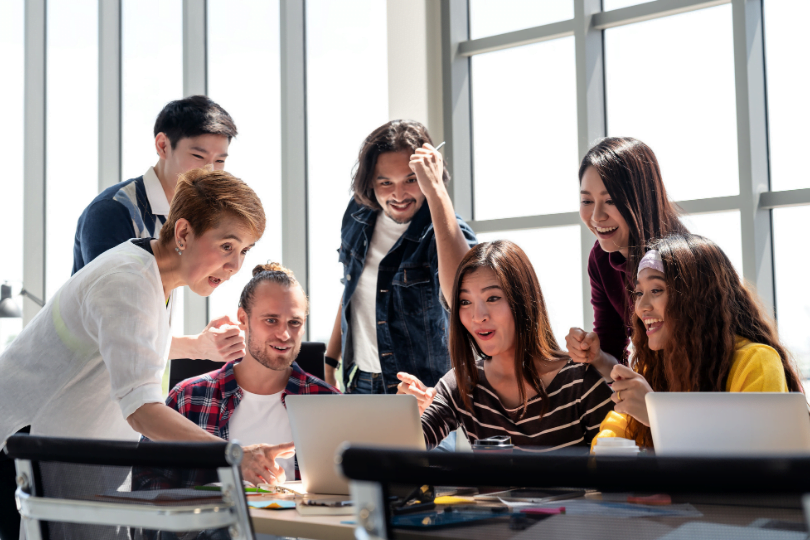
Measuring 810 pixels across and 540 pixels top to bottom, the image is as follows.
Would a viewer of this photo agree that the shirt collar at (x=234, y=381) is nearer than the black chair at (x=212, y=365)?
Yes

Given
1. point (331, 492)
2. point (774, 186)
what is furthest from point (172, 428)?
point (774, 186)

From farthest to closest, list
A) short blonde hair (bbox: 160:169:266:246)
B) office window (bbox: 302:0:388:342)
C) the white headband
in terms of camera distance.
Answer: office window (bbox: 302:0:388:342), the white headband, short blonde hair (bbox: 160:169:266:246)

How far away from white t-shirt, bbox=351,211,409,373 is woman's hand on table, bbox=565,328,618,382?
0.86 meters

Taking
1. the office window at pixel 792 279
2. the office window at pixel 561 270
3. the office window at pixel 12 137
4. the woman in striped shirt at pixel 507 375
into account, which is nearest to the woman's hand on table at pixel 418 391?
the woman in striped shirt at pixel 507 375

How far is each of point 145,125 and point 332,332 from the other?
2.45 meters

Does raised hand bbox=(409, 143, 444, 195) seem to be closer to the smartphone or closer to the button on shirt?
the button on shirt

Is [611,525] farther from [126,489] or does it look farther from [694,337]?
A: [694,337]

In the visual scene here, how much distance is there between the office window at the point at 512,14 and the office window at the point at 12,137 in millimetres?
2893

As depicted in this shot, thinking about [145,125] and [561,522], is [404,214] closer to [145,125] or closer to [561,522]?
[561,522]

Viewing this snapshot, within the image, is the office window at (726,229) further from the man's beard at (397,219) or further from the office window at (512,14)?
the man's beard at (397,219)

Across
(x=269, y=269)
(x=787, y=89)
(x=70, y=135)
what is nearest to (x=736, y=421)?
(x=269, y=269)

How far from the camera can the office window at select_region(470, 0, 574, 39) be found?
3.67 metres

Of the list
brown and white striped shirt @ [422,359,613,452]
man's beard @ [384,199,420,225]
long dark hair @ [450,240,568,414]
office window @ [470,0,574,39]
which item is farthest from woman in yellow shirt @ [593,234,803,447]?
office window @ [470,0,574,39]

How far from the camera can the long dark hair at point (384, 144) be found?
2551 mm
